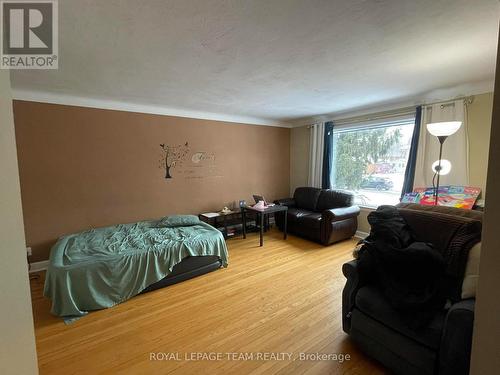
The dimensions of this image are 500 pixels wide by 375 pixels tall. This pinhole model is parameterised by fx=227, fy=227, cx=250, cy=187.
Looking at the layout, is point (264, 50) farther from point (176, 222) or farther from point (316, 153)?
point (316, 153)

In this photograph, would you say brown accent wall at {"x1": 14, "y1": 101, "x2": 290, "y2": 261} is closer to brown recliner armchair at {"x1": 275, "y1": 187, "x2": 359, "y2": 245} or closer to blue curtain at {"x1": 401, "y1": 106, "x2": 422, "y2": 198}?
brown recliner armchair at {"x1": 275, "y1": 187, "x2": 359, "y2": 245}

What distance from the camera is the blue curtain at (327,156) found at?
4.66m

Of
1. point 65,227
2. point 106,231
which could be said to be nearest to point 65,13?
point 106,231

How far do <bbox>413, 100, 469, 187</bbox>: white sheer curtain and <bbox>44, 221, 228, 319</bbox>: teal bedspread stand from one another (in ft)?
10.3

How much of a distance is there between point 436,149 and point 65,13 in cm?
429

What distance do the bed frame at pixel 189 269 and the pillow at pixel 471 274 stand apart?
2445 mm

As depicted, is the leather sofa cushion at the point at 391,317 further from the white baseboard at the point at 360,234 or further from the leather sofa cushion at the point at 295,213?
the white baseboard at the point at 360,234

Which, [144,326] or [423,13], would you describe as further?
[144,326]

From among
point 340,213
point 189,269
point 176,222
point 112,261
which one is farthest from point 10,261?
point 340,213

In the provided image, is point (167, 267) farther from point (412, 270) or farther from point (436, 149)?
point (436, 149)

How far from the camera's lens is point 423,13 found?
1.50 m

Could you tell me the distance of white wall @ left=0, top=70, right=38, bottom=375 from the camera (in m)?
0.72

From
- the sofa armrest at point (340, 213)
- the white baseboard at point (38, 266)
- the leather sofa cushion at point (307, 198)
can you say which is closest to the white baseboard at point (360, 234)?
the sofa armrest at point (340, 213)

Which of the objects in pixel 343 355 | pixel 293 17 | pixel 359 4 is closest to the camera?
pixel 359 4
